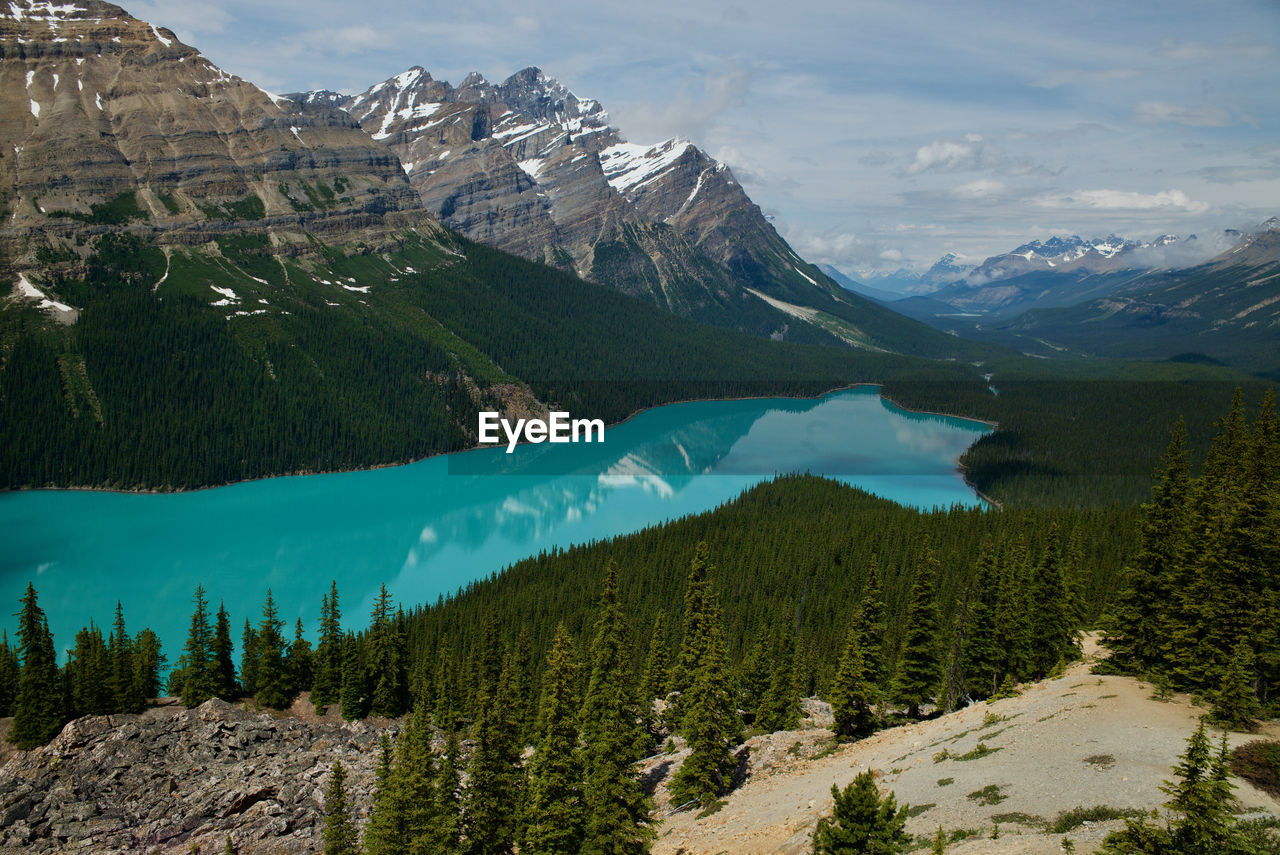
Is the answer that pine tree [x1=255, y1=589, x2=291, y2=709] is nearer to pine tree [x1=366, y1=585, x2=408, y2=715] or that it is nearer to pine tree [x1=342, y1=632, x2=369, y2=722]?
pine tree [x1=342, y1=632, x2=369, y2=722]

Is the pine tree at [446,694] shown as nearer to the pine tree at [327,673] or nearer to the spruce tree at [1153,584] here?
the pine tree at [327,673]

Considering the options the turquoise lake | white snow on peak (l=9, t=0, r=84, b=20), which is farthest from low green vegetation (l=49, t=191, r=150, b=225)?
the turquoise lake

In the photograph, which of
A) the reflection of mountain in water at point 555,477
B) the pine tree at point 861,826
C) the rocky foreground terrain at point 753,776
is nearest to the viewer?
the pine tree at point 861,826

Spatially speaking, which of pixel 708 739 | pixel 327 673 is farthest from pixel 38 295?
pixel 708 739

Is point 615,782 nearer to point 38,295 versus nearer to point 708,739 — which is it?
point 708,739

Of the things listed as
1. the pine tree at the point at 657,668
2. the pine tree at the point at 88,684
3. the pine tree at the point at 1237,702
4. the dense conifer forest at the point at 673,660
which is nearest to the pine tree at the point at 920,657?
the dense conifer forest at the point at 673,660

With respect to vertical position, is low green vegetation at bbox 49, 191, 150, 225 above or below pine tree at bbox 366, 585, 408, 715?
above
